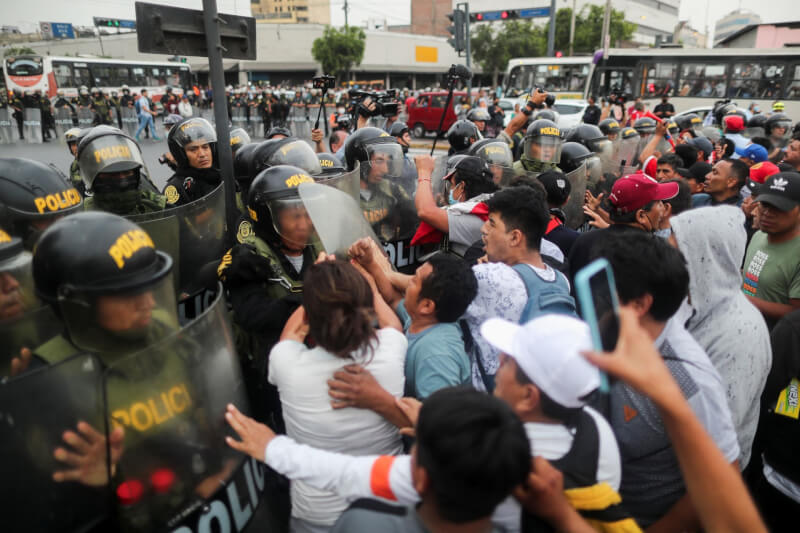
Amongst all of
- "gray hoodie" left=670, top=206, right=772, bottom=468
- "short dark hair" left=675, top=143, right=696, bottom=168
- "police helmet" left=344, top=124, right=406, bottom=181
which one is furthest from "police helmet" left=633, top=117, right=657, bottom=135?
"gray hoodie" left=670, top=206, right=772, bottom=468

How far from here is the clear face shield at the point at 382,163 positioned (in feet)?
12.2

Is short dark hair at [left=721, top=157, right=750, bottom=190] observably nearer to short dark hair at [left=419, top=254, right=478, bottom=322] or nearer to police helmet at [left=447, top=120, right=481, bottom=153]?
police helmet at [left=447, top=120, right=481, bottom=153]

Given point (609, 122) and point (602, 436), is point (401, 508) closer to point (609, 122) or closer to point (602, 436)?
point (602, 436)

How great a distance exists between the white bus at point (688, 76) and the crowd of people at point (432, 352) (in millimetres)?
15739

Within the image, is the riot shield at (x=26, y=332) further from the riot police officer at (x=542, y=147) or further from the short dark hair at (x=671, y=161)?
the short dark hair at (x=671, y=161)

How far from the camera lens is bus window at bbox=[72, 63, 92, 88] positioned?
2567cm

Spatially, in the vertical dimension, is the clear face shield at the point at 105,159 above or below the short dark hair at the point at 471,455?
above

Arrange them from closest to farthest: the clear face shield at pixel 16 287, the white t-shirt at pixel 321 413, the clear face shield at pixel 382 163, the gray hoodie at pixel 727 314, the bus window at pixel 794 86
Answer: the white t-shirt at pixel 321 413, the clear face shield at pixel 16 287, the gray hoodie at pixel 727 314, the clear face shield at pixel 382 163, the bus window at pixel 794 86

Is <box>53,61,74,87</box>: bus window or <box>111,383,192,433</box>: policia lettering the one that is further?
<box>53,61,74,87</box>: bus window

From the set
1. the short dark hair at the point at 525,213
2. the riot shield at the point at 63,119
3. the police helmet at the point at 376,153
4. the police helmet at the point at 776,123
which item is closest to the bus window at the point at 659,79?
the police helmet at the point at 776,123

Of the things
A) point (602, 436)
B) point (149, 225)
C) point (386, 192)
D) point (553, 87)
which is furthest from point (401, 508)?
point (553, 87)

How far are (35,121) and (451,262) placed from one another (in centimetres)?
2181

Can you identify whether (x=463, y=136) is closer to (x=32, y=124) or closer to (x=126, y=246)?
(x=126, y=246)

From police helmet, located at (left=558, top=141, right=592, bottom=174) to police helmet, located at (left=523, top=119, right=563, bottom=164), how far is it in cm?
35
